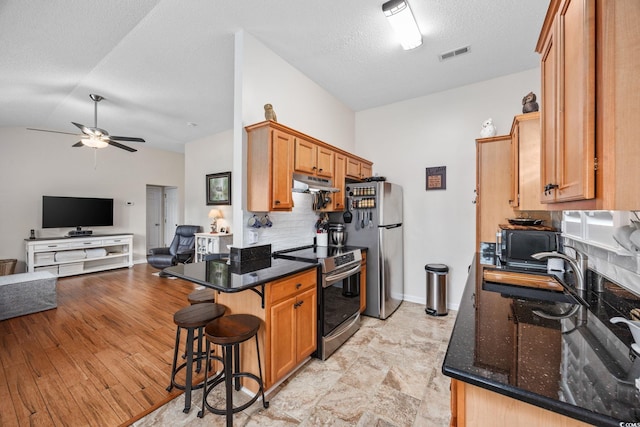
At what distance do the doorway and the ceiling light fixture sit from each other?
22.6 feet

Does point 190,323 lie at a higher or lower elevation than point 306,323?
higher

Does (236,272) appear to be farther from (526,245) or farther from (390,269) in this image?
(526,245)

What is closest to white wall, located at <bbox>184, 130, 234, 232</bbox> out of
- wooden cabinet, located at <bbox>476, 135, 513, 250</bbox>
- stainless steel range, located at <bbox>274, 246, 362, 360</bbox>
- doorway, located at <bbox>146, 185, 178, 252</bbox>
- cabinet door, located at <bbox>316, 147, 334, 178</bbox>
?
doorway, located at <bbox>146, 185, 178, 252</bbox>

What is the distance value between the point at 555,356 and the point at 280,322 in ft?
5.24

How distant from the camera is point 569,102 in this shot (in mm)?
943

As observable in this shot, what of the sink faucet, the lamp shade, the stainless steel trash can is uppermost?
the lamp shade

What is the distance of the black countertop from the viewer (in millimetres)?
628

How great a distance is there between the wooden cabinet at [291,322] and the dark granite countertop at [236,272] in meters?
Answer: 0.09

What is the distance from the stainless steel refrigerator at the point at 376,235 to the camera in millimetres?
3236

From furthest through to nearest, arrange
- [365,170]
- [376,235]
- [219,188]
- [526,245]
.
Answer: [219,188], [365,170], [376,235], [526,245]

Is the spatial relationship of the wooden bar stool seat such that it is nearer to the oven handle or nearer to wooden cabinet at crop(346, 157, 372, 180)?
the oven handle

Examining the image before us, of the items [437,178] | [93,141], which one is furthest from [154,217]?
[437,178]

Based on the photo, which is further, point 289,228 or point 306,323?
point 289,228

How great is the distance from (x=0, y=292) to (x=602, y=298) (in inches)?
225
